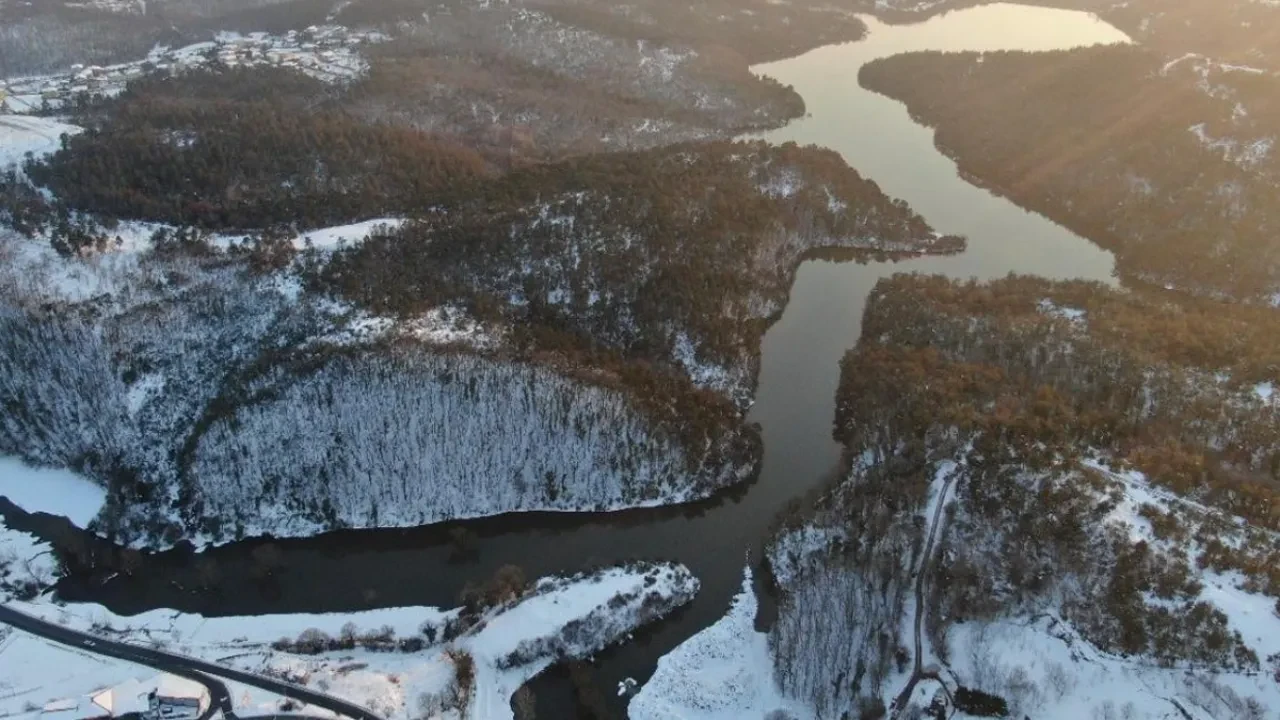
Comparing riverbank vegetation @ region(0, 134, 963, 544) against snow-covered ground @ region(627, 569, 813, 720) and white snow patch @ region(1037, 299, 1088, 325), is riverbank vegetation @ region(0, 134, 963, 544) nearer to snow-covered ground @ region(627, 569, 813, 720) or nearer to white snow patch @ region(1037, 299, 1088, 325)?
snow-covered ground @ region(627, 569, 813, 720)

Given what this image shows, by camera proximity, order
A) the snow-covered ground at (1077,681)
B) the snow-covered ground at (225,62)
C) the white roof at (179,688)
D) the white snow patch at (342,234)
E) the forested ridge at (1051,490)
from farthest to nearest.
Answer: the snow-covered ground at (225,62) → the white snow patch at (342,234) → the forested ridge at (1051,490) → the white roof at (179,688) → the snow-covered ground at (1077,681)

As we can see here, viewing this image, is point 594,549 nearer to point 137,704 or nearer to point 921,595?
point 921,595

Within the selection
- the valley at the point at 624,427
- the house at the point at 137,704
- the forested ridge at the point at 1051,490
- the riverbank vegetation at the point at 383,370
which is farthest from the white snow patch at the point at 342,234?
the forested ridge at the point at 1051,490

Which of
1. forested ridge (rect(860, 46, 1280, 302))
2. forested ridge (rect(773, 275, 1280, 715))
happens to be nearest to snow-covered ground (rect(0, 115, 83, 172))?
forested ridge (rect(773, 275, 1280, 715))

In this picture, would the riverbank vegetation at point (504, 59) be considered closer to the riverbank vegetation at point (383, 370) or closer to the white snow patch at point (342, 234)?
the white snow patch at point (342, 234)

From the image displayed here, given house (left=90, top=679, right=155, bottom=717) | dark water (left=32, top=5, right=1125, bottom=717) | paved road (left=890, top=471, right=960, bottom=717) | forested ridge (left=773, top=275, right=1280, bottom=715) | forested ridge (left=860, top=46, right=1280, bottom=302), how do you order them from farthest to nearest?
forested ridge (left=860, top=46, right=1280, bottom=302) < dark water (left=32, top=5, right=1125, bottom=717) < forested ridge (left=773, top=275, right=1280, bottom=715) < house (left=90, top=679, right=155, bottom=717) < paved road (left=890, top=471, right=960, bottom=717)

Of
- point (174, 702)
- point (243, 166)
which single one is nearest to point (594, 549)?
point (174, 702)
